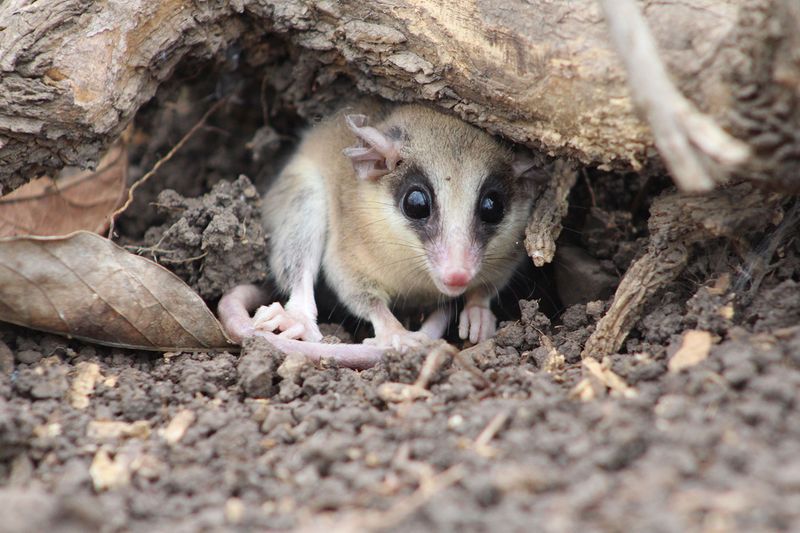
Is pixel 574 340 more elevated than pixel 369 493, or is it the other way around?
pixel 574 340

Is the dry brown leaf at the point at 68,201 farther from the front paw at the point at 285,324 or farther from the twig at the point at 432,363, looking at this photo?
the twig at the point at 432,363

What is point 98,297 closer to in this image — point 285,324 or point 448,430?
point 285,324

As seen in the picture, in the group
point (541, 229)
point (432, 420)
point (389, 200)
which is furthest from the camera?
point (389, 200)

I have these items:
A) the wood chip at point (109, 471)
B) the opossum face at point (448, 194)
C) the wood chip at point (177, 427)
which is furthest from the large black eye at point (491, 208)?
the wood chip at point (109, 471)

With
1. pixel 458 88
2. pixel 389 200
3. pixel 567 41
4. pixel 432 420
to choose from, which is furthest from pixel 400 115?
pixel 432 420

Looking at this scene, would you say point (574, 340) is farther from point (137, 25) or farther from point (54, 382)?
point (137, 25)

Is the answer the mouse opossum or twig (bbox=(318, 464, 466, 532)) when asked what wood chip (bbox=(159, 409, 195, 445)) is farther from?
the mouse opossum

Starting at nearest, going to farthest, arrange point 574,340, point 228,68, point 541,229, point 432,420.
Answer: point 432,420 < point 574,340 < point 541,229 < point 228,68

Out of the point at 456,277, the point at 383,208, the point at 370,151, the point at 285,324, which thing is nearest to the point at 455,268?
the point at 456,277

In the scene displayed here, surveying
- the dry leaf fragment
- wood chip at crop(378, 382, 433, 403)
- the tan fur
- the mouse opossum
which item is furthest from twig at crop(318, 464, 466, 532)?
the tan fur
